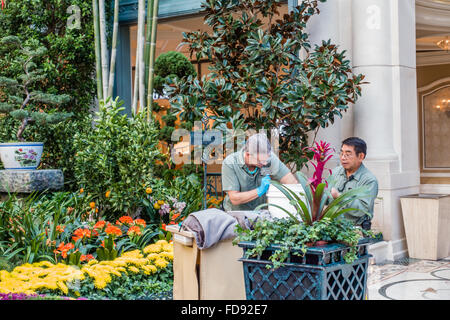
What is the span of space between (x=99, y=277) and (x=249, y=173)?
4.33 ft

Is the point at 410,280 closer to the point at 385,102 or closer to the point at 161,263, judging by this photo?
the point at 385,102

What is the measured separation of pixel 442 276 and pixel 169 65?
441cm

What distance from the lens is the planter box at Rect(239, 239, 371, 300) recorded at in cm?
187

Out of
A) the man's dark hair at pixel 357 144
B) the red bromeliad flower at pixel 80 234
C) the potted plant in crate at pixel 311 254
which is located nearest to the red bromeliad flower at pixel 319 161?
the potted plant in crate at pixel 311 254

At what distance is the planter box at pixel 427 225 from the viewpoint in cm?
618

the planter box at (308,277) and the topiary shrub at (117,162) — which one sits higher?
the topiary shrub at (117,162)

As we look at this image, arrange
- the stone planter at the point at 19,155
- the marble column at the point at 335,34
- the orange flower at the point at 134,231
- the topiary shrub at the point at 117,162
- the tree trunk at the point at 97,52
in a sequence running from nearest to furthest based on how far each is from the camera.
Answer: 1. the orange flower at the point at 134,231
2. the topiary shrub at the point at 117,162
3. the marble column at the point at 335,34
4. the stone planter at the point at 19,155
5. the tree trunk at the point at 97,52

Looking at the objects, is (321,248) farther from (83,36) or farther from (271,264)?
(83,36)


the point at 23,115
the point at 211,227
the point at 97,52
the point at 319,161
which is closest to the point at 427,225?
the point at 211,227

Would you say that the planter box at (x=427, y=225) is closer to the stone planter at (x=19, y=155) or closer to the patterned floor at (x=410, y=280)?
the patterned floor at (x=410, y=280)

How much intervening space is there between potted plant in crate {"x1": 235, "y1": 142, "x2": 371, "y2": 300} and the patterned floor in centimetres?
265

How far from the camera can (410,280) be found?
5.22m

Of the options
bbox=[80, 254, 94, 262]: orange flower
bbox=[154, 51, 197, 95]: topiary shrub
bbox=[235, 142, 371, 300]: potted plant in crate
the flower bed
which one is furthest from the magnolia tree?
bbox=[235, 142, 371, 300]: potted plant in crate

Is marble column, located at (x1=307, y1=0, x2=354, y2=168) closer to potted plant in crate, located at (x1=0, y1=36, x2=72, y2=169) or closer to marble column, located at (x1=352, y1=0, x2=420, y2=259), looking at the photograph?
marble column, located at (x1=352, y1=0, x2=420, y2=259)
